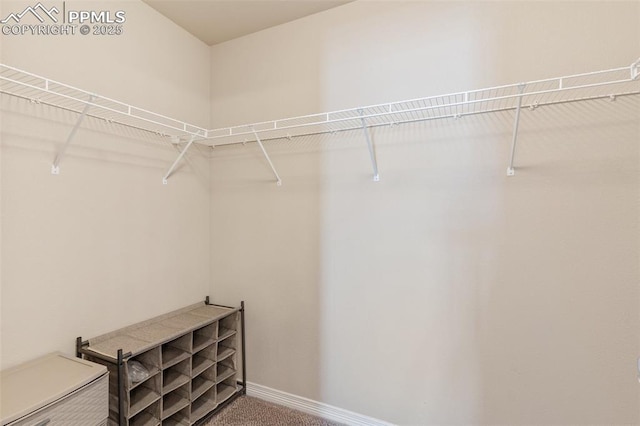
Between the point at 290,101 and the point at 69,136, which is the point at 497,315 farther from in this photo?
the point at 69,136

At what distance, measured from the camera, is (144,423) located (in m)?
1.67

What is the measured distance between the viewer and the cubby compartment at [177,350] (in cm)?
182

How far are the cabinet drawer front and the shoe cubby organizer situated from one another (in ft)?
0.41

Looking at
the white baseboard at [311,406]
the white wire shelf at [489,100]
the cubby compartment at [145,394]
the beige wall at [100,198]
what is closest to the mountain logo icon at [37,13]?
the beige wall at [100,198]

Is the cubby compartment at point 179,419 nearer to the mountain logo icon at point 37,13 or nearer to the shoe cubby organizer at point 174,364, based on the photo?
the shoe cubby organizer at point 174,364

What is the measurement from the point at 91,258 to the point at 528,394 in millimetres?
2298

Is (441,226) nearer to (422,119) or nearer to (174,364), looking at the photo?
(422,119)

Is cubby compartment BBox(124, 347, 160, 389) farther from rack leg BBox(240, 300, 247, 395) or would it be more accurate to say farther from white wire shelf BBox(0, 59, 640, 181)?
white wire shelf BBox(0, 59, 640, 181)

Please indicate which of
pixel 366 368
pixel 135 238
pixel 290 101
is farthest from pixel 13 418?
pixel 290 101

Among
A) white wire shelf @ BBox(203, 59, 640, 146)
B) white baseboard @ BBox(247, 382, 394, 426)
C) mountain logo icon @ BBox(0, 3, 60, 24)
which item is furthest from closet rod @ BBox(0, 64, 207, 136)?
white baseboard @ BBox(247, 382, 394, 426)

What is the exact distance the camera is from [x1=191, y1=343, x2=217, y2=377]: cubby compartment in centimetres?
201

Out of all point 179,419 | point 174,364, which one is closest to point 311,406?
point 179,419

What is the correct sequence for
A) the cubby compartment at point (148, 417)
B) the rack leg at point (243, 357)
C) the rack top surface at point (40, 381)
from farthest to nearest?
the rack leg at point (243, 357) → the cubby compartment at point (148, 417) → the rack top surface at point (40, 381)

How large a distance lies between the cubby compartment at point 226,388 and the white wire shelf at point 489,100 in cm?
170
